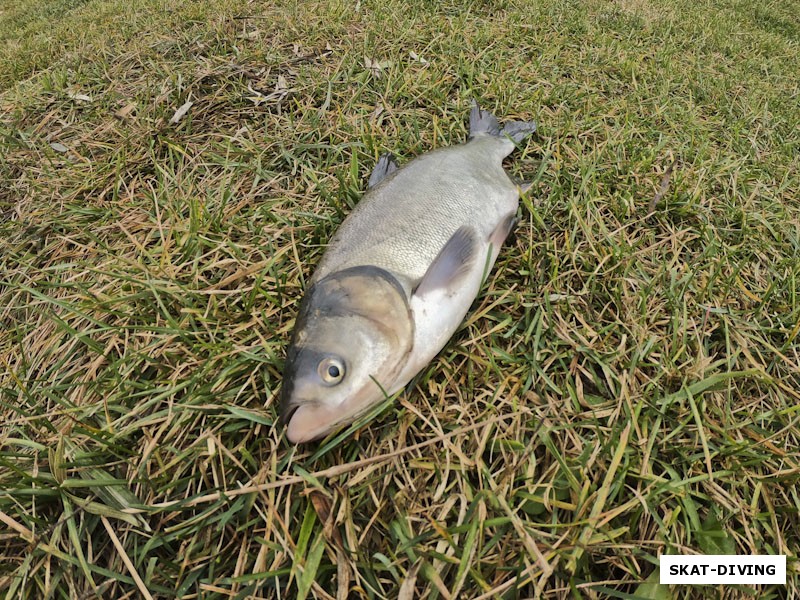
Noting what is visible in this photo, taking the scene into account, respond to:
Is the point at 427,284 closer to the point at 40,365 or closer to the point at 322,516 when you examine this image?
the point at 322,516

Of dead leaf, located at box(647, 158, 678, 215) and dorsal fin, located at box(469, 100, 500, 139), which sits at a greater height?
dorsal fin, located at box(469, 100, 500, 139)

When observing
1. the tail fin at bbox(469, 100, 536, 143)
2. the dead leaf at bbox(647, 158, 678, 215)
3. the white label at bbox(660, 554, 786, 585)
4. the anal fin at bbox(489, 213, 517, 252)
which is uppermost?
the tail fin at bbox(469, 100, 536, 143)

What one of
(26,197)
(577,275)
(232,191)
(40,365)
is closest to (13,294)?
(40,365)

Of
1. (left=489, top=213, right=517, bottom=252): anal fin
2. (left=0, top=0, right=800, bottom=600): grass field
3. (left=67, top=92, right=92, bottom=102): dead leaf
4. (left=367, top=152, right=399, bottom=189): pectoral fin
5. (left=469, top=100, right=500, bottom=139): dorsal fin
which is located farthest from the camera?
(left=67, top=92, right=92, bottom=102): dead leaf

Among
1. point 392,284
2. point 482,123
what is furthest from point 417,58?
point 392,284

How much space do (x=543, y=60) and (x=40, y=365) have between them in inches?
160

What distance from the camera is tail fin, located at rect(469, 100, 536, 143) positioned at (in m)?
3.08

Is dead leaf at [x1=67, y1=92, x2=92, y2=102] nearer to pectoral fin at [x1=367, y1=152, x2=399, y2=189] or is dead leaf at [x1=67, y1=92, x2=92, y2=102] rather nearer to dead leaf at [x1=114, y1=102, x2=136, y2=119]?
dead leaf at [x1=114, y1=102, x2=136, y2=119]

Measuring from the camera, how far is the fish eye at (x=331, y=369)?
1723mm

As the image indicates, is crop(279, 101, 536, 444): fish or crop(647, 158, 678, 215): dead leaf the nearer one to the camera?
crop(279, 101, 536, 444): fish

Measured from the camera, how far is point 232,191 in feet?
9.22

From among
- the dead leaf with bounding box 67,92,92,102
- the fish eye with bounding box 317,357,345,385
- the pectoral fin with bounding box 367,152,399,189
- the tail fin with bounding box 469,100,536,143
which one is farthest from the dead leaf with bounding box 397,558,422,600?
the dead leaf with bounding box 67,92,92,102

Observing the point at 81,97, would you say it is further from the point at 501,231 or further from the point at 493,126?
the point at 501,231

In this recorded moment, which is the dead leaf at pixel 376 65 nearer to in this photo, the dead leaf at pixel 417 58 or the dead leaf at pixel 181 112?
the dead leaf at pixel 417 58
